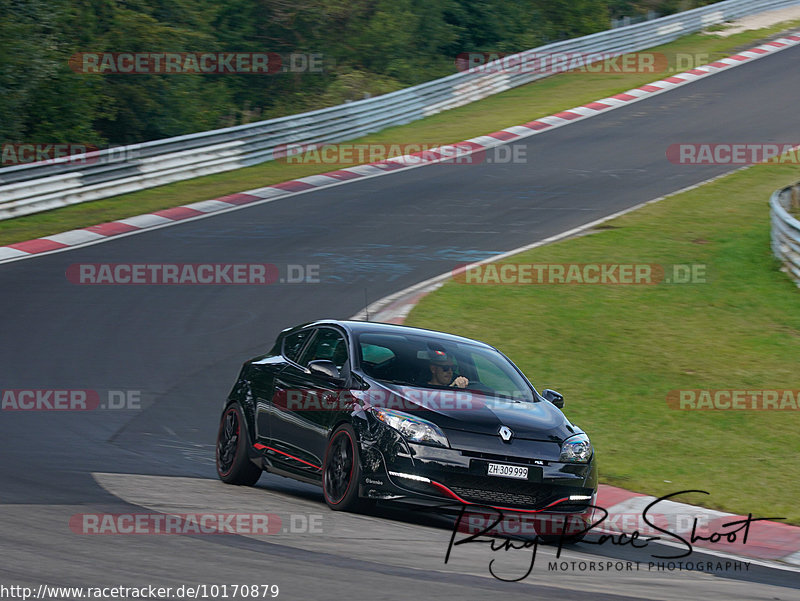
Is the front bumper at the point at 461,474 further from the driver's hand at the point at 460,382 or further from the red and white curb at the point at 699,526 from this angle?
the red and white curb at the point at 699,526

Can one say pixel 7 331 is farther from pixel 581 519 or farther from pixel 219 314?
pixel 581 519

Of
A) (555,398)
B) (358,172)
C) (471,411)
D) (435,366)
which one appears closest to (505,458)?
(471,411)

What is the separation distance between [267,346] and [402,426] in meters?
6.70

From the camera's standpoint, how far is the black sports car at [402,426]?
27.1 feet

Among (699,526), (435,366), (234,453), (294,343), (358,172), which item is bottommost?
(358,172)

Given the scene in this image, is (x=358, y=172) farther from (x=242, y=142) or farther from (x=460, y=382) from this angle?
(x=460, y=382)

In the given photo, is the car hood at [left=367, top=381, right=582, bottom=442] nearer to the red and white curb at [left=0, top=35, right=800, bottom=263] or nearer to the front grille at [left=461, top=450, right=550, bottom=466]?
the front grille at [left=461, top=450, right=550, bottom=466]

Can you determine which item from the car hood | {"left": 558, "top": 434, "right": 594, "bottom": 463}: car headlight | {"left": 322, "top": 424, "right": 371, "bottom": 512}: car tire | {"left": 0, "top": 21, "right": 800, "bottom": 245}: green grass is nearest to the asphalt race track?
{"left": 322, "top": 424, "right": 371, "bottom": 512}: car tire

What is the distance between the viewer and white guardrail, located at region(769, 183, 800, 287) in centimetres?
1912

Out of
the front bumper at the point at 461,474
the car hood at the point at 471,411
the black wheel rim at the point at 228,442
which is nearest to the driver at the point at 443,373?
the car hood at the point at 471,411

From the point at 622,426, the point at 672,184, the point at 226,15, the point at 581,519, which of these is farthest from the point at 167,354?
the point at 226,15

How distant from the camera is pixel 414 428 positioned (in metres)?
8.34

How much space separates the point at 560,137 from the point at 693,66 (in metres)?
10.4

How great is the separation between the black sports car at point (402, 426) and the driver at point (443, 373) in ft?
0.04
